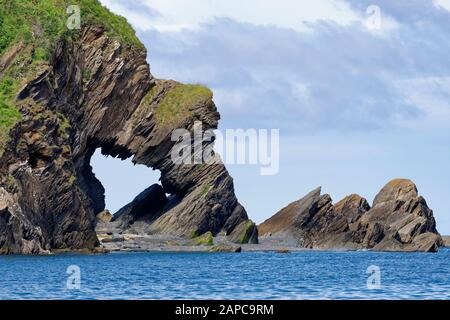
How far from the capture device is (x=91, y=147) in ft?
438

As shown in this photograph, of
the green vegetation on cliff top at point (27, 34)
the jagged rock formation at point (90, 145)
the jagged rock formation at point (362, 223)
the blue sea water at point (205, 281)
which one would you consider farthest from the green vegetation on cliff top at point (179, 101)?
the blue sea water at point (205, 281)

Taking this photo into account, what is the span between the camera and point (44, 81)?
111 meters

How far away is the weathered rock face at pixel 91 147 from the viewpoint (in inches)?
4035

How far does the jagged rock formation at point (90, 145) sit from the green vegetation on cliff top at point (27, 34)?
0.71m

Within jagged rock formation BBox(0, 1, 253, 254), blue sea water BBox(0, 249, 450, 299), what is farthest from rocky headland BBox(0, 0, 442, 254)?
blue sea water BBox(0, 249, 450, 299)

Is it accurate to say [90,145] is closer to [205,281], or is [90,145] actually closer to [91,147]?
[91,147]

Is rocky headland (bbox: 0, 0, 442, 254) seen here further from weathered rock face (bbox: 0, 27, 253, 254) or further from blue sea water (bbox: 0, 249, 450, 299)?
blue sea water (bbox: 0, 249, 450, 299)

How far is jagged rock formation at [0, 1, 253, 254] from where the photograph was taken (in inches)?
4040

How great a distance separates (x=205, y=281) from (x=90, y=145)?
228 ft

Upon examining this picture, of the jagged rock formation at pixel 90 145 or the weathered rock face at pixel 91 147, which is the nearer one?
the weathered rock face at pixel 91 147

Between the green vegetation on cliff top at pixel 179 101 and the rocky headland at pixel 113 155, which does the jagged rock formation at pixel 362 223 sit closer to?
the rocky headland at pixel 113 155

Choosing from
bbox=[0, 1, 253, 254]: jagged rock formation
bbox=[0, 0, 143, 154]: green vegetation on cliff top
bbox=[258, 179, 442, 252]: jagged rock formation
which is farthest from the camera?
bbox=[258, 179, 442, 252]: jagged rock formation

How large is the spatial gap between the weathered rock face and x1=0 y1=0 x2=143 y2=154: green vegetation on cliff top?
1.33 metres

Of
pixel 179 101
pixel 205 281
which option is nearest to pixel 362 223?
pixel 179 101
